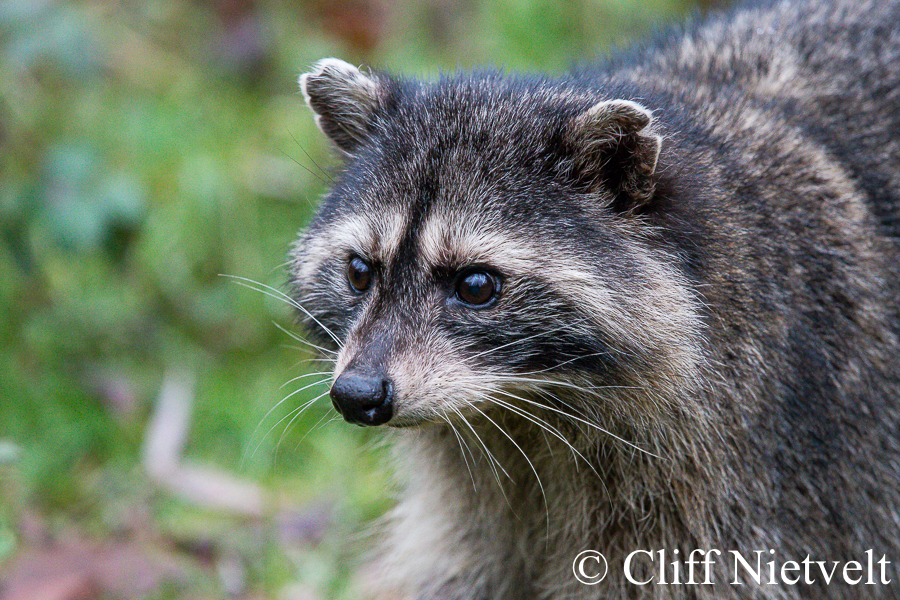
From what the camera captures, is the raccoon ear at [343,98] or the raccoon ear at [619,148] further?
the raccoon ear at [343,98]

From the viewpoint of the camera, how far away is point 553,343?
3596 millimetres

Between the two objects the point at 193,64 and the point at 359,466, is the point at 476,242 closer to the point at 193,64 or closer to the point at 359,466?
the point at 359,466

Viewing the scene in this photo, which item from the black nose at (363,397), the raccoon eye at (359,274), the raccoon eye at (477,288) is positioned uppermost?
the raccoon eye at (477,288)

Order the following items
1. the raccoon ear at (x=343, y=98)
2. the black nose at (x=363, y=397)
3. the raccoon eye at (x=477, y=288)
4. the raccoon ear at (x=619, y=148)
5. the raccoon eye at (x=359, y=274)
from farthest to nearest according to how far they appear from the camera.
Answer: the raccoon ear at (x=343, y=98) < the raccoon eye at (x=359, y=274) < the raccoon eye at (x=477, y=288) < the raccoon ear at (x=619, y=148) < the black nose at (x=363, y=397)

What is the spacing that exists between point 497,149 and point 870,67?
1.97 metres

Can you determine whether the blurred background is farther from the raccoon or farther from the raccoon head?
the raccoon head

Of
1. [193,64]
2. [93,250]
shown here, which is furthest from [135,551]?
[193,64]

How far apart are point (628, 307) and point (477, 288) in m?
0.52

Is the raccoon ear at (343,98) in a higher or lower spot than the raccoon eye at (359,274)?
higher

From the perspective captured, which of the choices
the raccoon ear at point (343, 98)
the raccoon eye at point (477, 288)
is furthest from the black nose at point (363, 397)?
the raccoon ear at point (343, 98)

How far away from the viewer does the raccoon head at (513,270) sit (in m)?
3.54

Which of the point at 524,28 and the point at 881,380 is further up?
the point at 524,28

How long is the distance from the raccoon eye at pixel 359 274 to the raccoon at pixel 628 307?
0.04ft

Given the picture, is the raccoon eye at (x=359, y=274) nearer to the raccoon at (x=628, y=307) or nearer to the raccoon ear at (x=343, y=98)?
the raccoon at (x=628, y=307)
